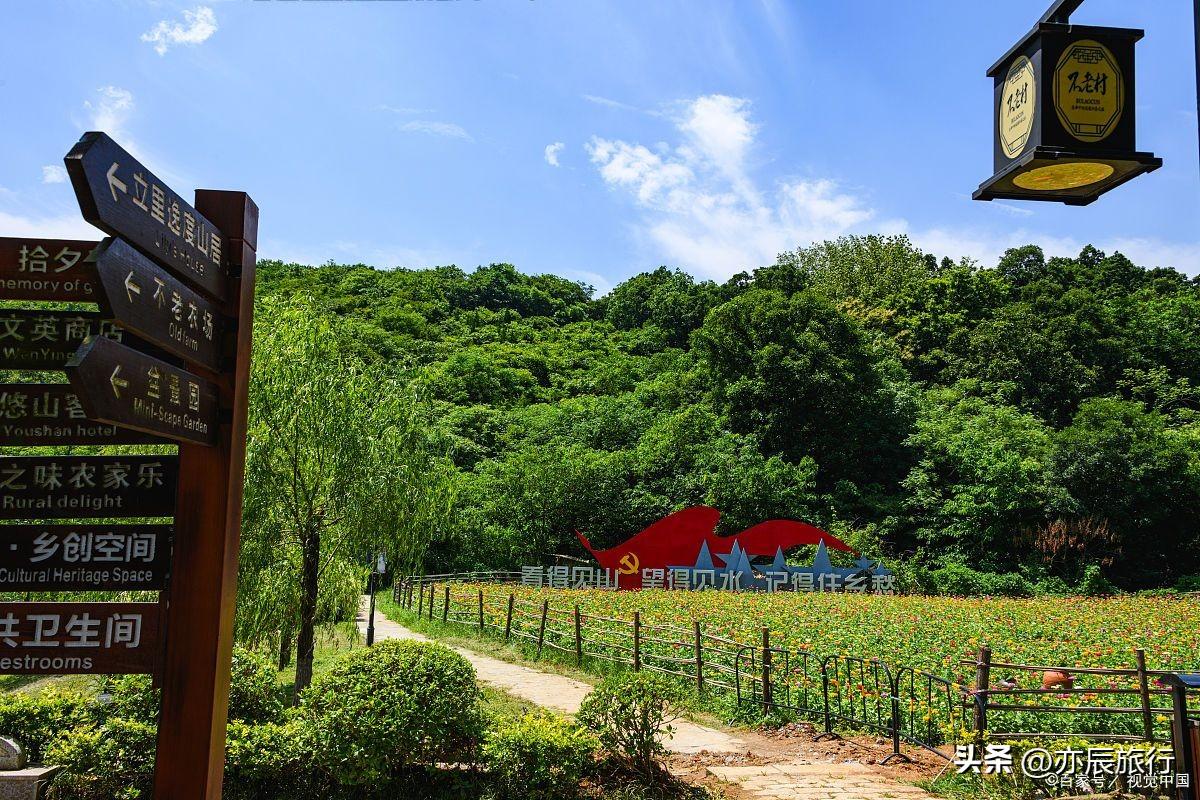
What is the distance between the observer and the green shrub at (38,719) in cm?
639

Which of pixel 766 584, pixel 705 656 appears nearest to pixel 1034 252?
pixel 766 584

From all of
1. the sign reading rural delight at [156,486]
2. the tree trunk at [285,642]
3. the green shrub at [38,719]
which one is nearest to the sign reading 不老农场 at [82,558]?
the sign reading rural delight at [156,486]

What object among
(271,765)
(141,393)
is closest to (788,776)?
(271,765)

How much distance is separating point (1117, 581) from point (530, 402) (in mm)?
23679

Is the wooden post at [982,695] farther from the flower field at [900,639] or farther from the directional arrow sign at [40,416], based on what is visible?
the directional arrow sign at [40,416]

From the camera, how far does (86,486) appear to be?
11.5 feet

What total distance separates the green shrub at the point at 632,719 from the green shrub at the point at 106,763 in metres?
3.19

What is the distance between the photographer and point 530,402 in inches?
1516

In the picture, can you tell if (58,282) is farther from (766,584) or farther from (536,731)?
(766,584)

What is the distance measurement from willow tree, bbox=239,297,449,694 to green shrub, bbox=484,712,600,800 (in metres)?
3.72

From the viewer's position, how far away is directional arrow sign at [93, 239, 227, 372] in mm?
2724

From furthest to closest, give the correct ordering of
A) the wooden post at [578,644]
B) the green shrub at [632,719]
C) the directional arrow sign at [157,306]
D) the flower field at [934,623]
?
the wooden post at [578,644] → the flower field at [934,623] → the green shrub at [632,719] → the directional arrow sign at [157,306]

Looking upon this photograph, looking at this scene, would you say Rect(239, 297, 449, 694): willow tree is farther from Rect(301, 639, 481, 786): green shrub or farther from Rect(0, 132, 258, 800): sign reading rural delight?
Rect(0, 132, 258, 800): sign reading rural delight

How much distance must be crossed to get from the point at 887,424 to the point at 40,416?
30.1m
